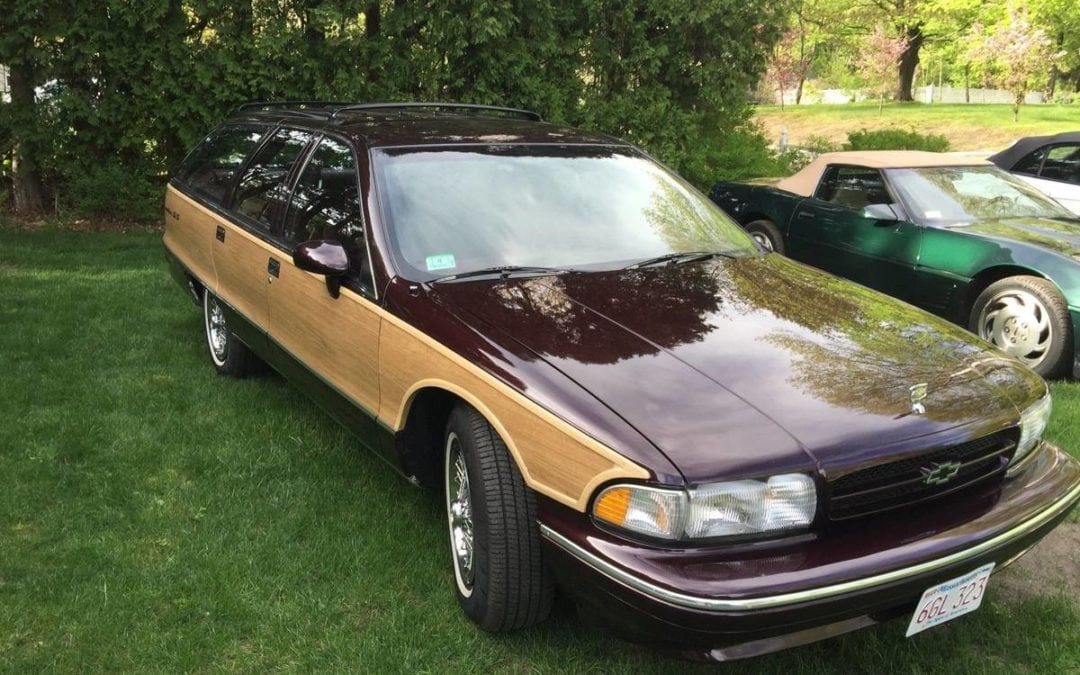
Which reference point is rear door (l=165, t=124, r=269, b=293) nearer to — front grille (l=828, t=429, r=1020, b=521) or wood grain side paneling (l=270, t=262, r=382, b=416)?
wood grain side paneling (l=270, t=262, r=382, b=416)

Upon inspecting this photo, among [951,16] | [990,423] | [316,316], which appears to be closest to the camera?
[990,423]

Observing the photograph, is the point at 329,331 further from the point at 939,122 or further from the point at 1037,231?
the point at 939,122

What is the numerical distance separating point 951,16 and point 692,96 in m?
29.1

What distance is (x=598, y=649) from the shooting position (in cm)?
271

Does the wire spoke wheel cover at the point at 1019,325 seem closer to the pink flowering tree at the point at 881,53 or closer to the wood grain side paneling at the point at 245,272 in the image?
the wood grain side paneling at the point at 245,272

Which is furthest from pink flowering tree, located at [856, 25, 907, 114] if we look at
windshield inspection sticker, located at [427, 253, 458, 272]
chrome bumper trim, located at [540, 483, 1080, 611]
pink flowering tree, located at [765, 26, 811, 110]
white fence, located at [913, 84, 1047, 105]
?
chrome bumper trim, located at [540, 483, 1080, 611]

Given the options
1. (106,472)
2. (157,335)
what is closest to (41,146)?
(157,335)

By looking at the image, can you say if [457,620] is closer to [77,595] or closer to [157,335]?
[77,595]

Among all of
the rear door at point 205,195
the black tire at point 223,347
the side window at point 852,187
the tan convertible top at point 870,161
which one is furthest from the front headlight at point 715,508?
the tan convertible top at point 870,161

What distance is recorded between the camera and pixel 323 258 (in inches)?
126

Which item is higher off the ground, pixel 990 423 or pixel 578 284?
pixel 578 284

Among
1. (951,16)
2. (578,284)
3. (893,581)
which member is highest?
(951,16)

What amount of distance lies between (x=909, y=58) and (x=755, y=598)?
42197 millimetres

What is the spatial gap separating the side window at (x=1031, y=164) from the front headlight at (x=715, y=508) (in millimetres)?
7852
